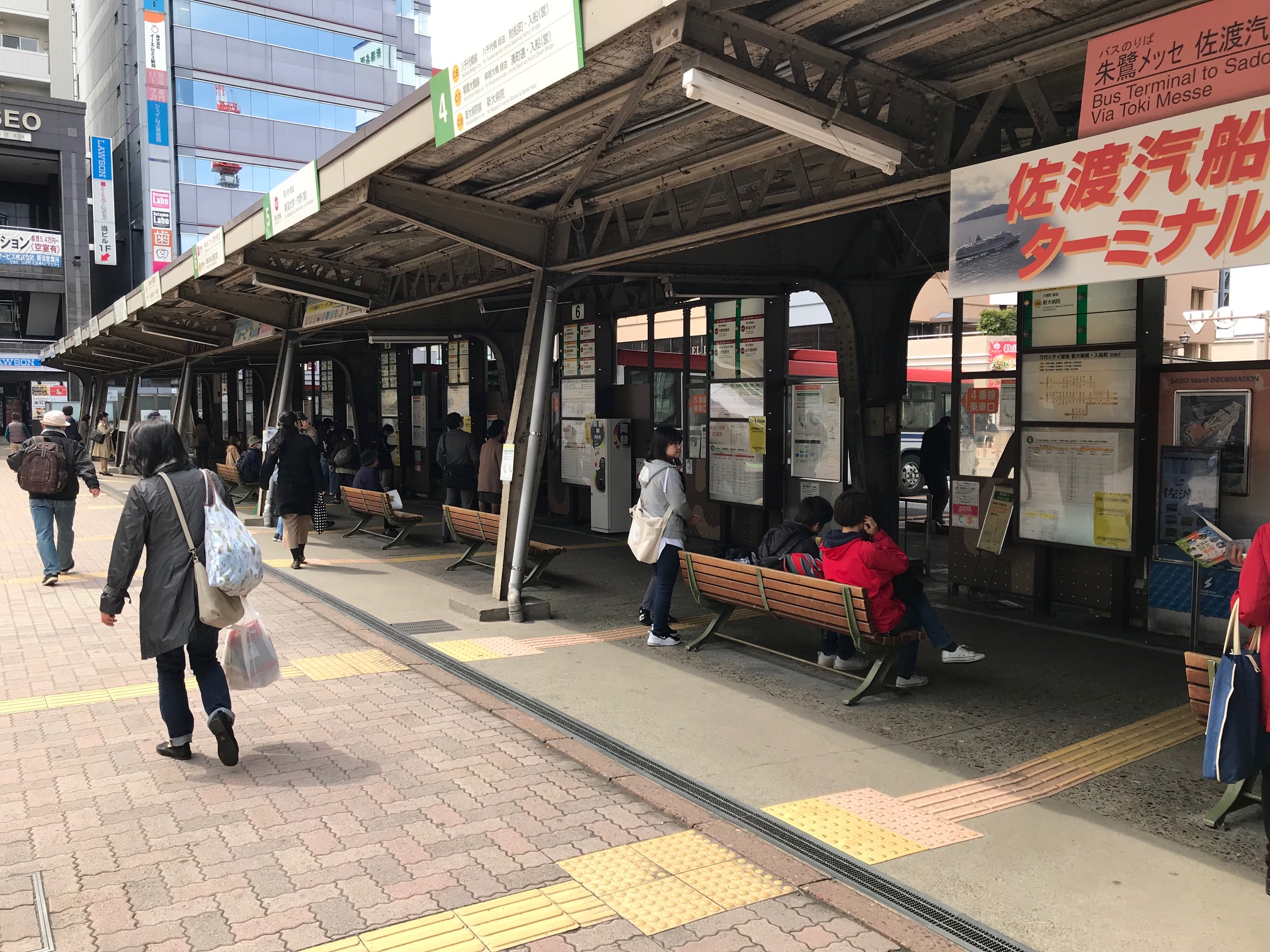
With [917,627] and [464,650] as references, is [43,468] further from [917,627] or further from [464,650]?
[917,627]

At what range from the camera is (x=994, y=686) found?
6.38 metres

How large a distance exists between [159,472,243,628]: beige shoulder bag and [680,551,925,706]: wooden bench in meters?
3.26

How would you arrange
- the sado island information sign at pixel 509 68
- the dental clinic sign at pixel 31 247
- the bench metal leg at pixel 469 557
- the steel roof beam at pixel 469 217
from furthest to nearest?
the dental clinic sign at pixel 31 247 → the bench metal leg at pixel 469 557 → the steel roof beam at pixel 469 217 → the sado island information sign at pixel 509 68

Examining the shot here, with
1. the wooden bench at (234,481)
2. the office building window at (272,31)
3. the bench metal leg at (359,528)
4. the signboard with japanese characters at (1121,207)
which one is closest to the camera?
the signboard with japanese characters at (1121,207)

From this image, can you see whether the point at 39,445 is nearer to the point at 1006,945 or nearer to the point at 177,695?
the point at 177,695

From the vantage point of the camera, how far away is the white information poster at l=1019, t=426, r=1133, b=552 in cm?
757

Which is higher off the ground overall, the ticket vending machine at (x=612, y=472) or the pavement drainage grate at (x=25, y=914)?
the ticket vending machine at (x=612, y=472)

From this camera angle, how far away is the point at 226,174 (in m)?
47.0

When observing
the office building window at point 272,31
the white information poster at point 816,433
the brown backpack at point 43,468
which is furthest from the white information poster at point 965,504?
the office building window at point 272,31

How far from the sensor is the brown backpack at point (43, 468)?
32.4 feet

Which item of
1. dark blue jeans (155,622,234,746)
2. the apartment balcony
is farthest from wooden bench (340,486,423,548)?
the apartment balcony

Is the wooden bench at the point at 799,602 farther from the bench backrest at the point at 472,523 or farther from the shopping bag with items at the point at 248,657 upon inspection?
the bench backrest at the point at 472,523

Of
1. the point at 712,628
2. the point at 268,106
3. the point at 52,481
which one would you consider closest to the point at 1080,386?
the point at 712,628

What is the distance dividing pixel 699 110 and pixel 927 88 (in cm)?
134
